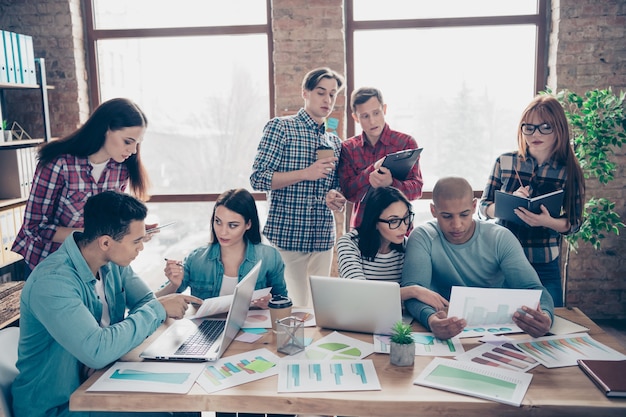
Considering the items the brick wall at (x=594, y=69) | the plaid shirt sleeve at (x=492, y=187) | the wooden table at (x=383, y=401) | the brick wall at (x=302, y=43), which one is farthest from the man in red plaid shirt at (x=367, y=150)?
the brick wall at (x=594, y=69)

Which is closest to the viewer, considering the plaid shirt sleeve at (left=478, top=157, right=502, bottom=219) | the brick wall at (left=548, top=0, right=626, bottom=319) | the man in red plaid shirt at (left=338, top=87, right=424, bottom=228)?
the plaid shirt sleeve at (left=478, top=157, right=502, bottom=219)

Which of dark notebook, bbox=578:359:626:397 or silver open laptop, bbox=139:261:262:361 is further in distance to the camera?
silver open laptop, bbox=139:261:262:361

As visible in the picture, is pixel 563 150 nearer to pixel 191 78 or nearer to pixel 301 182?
pixel 301 182

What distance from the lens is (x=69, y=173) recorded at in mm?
2400

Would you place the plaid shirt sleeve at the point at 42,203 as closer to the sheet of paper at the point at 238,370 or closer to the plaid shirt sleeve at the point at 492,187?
the sheet of paper at the point at 238,370

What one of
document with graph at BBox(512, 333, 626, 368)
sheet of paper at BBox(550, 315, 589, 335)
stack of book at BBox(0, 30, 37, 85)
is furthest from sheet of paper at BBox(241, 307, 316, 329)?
stack of book at BBox(0, 30, 37, 85)

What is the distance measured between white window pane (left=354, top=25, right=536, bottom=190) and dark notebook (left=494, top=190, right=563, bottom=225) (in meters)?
1.67

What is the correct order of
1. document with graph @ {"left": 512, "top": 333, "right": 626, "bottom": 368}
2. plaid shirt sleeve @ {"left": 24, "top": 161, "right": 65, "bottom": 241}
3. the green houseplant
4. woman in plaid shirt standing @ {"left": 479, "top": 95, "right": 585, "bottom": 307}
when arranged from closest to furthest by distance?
1. document with graph @ {"left": 512, "top": 333, "right": 626, "bottom": 368}
2. plaid shirt sleeve @ {"left": 24, "top": 161, "right": 65, "bottom": 241}
3. woman in plaid shirt standing @ {"left": 479, "top": 95, "right": 585, "bottom": 307}
4. the green houseplant

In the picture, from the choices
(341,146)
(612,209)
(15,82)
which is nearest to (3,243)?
(15,82)

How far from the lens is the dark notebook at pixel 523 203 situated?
2.31m

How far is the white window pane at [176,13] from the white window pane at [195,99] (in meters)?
0.12

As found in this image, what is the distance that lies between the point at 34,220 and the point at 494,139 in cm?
314

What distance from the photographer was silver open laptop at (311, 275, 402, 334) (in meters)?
1.74

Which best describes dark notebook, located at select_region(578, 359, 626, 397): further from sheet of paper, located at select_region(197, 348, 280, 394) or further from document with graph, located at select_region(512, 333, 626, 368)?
sheet of paper, located at select_region(197, 348, 280, 394)
